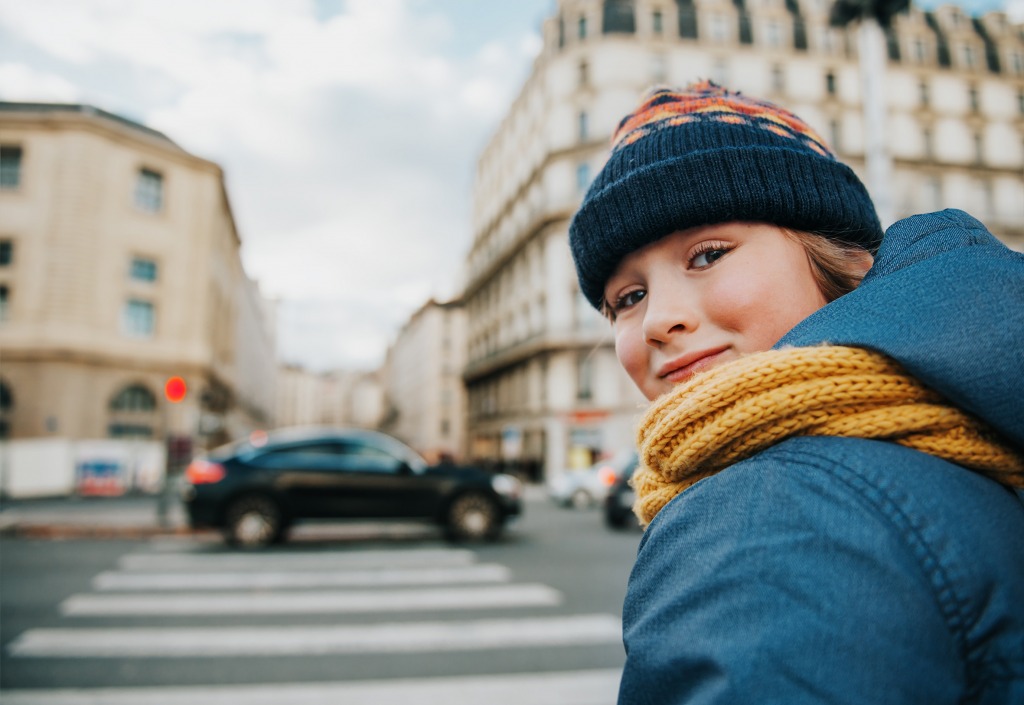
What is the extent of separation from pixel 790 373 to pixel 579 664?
4288mm

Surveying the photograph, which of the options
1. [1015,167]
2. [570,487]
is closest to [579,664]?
[570,487]

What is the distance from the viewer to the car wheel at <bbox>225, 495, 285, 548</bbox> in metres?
9.49

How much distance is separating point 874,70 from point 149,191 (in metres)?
32.9

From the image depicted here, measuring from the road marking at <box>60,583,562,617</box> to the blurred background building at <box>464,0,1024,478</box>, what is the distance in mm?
26029

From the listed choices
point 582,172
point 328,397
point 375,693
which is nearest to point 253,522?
point 375,693

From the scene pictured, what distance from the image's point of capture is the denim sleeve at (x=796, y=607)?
0.59 metres

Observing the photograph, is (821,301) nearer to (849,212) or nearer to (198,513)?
(849,212)

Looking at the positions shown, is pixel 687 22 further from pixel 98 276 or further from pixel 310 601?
pixel 310 601

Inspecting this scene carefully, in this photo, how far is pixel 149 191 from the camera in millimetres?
31078

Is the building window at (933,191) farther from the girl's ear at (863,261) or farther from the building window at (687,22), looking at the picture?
the girl's ear at (863,261)

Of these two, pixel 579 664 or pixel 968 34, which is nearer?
pixel 579 664

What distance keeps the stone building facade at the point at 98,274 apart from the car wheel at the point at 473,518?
63.0 ft

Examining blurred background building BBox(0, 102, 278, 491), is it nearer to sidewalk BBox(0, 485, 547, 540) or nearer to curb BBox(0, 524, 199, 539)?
sidewalk BBox(0, 485, 547, 540)

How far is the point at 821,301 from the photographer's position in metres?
1.13
